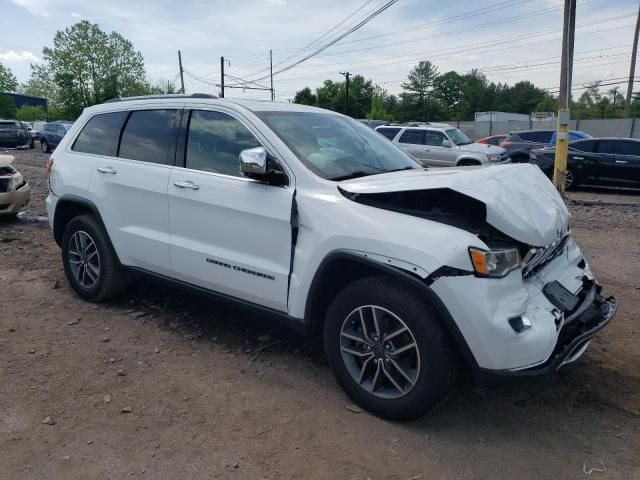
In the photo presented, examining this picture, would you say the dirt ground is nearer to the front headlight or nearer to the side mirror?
the front headlight

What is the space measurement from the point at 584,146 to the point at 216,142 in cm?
1286

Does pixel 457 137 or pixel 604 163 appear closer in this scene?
pixel 604 163

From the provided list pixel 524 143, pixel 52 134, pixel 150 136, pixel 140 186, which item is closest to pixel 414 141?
pixel 524 143

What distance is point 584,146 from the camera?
46.0 feet

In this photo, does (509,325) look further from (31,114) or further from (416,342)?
(31,114)

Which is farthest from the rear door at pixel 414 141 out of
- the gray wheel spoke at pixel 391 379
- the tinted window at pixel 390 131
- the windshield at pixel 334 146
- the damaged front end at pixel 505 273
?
the gray wheel spoke at pixel 391 379

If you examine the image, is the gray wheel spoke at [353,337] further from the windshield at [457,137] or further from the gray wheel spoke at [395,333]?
the windshield at [457,137]

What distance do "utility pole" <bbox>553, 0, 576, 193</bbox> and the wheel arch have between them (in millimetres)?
10384

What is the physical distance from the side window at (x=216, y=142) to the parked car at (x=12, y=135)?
97.3 feet

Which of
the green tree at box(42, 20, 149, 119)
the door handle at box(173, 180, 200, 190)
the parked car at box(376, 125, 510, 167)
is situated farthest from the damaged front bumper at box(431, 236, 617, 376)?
the green tree at box(42, 20, 149, 119)

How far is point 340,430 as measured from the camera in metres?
2.97

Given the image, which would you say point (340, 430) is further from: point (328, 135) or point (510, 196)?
point (328, 135)

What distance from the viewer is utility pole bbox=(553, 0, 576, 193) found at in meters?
12.2

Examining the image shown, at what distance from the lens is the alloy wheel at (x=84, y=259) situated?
4668mm
